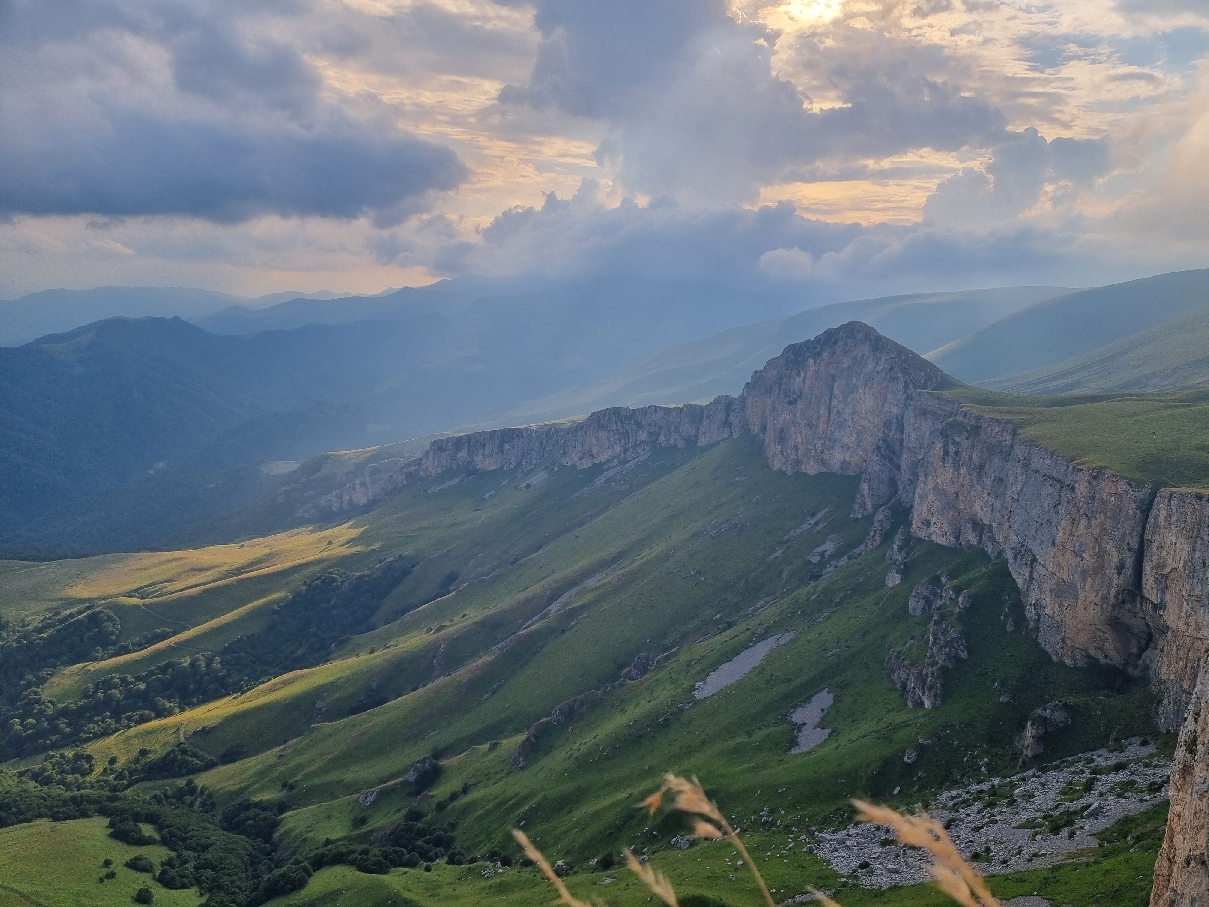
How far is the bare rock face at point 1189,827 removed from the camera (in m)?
30.4

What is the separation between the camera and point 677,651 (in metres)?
158

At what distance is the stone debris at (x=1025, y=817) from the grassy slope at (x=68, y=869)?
90.4m

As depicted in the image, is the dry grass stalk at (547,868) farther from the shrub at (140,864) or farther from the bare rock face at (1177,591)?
the shrub at (140,864)

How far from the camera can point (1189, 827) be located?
3164 centimetres

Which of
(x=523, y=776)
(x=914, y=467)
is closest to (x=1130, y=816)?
(x=523, y=776)

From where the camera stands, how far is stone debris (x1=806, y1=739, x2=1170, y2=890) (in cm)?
6122

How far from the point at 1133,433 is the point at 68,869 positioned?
153160 millimetres

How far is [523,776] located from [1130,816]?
297ft

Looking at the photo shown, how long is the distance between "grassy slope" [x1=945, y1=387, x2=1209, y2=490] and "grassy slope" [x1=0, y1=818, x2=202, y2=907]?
425 feet

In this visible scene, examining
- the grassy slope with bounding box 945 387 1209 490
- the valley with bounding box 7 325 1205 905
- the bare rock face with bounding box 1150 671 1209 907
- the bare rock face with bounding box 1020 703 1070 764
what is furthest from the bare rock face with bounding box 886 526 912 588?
the bare rock face with bounding box 1150 671 1209 907

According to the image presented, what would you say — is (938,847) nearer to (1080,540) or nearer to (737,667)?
(1080,540)

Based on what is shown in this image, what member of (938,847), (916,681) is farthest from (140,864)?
(938,847)

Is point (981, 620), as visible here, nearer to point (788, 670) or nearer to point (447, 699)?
point (788, 670)

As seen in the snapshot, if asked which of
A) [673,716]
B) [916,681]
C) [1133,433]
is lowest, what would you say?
[673,716]
